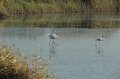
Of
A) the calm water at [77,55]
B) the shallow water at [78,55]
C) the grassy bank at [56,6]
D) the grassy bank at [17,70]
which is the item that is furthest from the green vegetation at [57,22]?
the grassy bank at [17,70]

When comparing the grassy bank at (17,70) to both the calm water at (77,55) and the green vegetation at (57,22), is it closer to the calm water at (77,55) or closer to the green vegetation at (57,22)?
the calm water at (77,55)

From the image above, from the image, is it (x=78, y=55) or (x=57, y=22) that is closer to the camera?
(x=78, y=55)

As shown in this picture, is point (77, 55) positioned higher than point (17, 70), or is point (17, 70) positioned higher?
point (17, 70)

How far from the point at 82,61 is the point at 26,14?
2956cm

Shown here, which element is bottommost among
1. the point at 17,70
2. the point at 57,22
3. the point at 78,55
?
the point at 78,55

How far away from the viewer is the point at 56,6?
4747 centimetres

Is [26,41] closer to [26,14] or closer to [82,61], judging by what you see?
[82,61]

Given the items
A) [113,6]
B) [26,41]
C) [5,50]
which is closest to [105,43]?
[26,41]

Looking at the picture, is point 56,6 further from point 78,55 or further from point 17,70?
point 17,70

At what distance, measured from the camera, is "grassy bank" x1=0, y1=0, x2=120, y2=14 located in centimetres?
4369

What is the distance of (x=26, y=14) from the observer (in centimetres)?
4419

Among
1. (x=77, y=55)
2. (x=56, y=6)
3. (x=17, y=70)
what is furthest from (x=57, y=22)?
(x=17, y=70)

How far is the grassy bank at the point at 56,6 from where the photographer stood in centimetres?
4369

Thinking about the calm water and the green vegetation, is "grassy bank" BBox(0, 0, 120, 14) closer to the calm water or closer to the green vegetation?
the green vegetation
